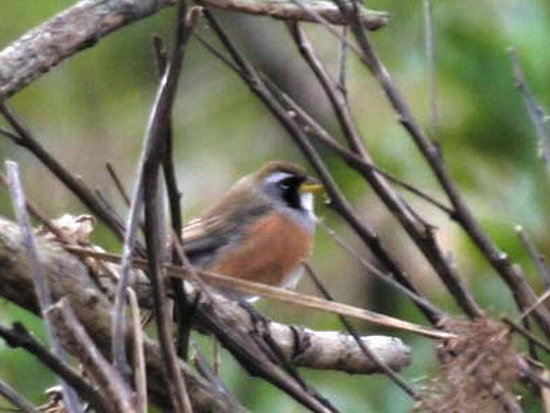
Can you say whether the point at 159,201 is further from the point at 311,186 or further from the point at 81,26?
the point at 311,186

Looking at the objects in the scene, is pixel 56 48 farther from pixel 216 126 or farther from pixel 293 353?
pixel 216 126

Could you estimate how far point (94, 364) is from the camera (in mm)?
1499

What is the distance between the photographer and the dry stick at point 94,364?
1492mm

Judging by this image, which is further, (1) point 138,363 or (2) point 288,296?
(2) point 288,296

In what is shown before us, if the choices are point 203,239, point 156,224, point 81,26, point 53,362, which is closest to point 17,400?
point 53,362

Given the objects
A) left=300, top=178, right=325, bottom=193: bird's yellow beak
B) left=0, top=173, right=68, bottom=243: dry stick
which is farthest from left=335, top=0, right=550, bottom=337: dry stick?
left=300, top=178, right=325, bottom=193: bird's yellow beak

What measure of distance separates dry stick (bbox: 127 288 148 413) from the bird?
8.68 ft

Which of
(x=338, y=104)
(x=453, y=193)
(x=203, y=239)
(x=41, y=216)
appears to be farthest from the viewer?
(x=203, y=239)

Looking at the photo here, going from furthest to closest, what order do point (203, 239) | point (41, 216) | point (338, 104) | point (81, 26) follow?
point (203, 239)
point (81, 26)
point (338, 104)
point (41, 216)

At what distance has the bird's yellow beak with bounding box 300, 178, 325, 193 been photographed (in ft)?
15.4

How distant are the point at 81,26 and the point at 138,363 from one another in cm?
108

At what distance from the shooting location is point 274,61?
20.2 ft

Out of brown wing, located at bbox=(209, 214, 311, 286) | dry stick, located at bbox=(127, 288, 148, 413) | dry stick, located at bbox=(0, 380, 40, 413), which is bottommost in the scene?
brown wing, located at bbox=(209, 214, 311, 286)

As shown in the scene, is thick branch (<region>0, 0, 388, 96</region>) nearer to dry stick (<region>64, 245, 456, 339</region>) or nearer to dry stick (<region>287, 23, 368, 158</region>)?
dry stick (<region>287, 23, 368, 158</region>)
